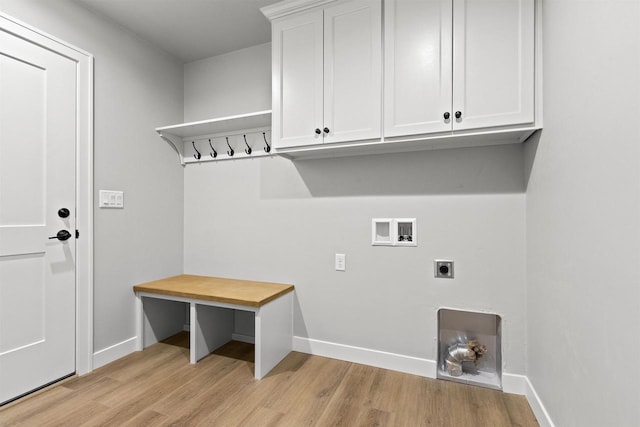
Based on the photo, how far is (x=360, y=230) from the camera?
2.22m

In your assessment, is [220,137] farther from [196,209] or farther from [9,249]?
[9,249]

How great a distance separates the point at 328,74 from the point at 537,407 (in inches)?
86.7

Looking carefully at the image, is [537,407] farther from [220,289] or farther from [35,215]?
[35,215]

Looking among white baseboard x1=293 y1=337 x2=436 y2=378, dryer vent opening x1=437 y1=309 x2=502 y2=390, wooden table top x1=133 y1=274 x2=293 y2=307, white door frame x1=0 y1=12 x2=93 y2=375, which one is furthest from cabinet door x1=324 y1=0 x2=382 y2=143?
white door frame x1=0 y1=12 x2=93 y2=375

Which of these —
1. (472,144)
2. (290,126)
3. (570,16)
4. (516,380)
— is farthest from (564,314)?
(290,126)

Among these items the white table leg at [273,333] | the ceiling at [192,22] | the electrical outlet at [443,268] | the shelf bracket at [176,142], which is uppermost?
the ceiling at [192,22]

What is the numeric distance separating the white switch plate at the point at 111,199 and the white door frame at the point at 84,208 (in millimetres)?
86

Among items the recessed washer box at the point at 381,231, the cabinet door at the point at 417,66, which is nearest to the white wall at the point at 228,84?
the cabinet door at the point at 417,66

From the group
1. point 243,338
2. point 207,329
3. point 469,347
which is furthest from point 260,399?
point 469,347

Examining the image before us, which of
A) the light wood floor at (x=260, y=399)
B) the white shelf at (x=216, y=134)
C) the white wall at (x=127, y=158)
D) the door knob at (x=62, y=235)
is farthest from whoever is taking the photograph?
the white shelf at (x=216, y=134)

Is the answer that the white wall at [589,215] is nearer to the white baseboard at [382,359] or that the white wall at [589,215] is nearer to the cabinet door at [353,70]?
the white baseboard at [382,359]

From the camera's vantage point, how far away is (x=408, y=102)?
1.74 meters

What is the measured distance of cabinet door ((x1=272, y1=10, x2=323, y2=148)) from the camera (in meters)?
1.96

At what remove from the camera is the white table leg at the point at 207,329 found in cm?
221
